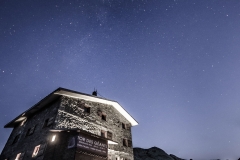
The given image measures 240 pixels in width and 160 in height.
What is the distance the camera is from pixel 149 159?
3519 cm

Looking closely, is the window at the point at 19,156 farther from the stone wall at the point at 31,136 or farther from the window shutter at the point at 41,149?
the window shutter at the point at 41,149

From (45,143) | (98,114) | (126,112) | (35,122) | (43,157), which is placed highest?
(126,112)

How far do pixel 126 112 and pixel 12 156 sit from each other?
13.8 metres

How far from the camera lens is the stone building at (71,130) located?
11.9m

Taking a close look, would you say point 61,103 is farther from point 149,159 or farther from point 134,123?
point 149,159

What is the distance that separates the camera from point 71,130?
11.9 meters

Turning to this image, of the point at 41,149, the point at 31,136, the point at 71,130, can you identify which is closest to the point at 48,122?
the point at 41,149

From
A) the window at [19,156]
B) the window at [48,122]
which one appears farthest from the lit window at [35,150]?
the window at [19,156]

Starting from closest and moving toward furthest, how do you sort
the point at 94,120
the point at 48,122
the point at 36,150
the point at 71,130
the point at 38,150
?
the point at 71,130
the point at 38,150
the point at 36,150
the point at 48,122
the point at 94,120

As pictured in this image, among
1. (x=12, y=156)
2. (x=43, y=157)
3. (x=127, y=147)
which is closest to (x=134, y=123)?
(x=127, y=147)

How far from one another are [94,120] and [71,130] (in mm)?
4814

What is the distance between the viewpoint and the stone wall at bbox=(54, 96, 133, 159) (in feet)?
46.5

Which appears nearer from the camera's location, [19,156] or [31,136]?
[19,156]

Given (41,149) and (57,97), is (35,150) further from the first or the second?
(57,97)
